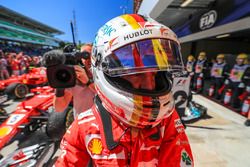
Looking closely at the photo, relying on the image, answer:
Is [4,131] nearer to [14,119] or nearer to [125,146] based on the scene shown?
[14,119]

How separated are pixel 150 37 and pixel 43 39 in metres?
33.1

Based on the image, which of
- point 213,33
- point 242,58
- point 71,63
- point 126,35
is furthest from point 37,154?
point 213,33

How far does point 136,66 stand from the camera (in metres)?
0.70

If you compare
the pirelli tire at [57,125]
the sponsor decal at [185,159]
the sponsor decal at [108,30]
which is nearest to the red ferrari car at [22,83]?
the pirelli tire at [57,125]

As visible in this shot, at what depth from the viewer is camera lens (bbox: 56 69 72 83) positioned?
94 cm

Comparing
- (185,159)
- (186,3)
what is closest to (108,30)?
(185,159)

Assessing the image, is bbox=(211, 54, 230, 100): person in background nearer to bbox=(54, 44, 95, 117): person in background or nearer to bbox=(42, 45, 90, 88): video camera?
bbox=(54, 44, 95, 117): person in background

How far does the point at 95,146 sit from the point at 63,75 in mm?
432

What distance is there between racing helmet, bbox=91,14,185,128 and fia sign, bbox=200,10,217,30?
5.74 metres

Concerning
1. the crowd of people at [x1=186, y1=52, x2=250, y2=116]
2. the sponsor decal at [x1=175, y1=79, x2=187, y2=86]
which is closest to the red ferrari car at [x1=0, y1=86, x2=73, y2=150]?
the sponsor decal at [x1=175, y1=79, x2=187, y2=86]

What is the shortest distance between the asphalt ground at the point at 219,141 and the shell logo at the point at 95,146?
177cm

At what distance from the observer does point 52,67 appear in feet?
3.01

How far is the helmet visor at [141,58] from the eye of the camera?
693mm

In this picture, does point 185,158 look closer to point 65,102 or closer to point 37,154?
point 65,102
